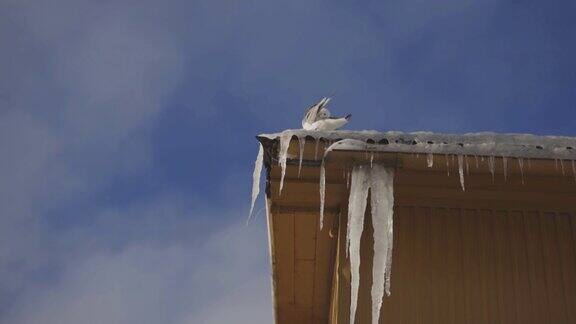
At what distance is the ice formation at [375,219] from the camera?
161 inches

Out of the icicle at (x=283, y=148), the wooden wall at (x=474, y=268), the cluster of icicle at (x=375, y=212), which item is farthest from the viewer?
the wooden wall at (x=474, y=268)

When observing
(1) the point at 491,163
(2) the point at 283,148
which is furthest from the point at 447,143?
(2) the point at 283,148

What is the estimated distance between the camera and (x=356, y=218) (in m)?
4.18

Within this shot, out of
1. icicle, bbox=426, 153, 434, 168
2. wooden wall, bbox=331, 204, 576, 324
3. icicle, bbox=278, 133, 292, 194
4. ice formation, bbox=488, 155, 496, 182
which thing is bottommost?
wooden wall, bbox=331, 204, 576, 324

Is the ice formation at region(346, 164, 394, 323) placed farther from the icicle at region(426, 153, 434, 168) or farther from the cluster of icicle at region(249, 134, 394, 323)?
the icicle at region(426, 153, 434, 168)

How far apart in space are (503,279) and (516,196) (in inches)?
18.5

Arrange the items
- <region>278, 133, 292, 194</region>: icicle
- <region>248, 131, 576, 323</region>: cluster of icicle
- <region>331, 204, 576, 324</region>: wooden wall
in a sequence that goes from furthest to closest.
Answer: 1. <region>331, 204, 576, 324</region>: wooden wall
2. <region>248, 131, 576, 323</region>: cluster of icicle
3. <region>278, 133, 292, 194</region>: icicle

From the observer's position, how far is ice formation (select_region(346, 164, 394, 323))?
13.4ft

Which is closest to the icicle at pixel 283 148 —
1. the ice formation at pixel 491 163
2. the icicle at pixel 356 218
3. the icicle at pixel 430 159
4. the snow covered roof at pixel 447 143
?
the snow covered roof at pixel 447 143

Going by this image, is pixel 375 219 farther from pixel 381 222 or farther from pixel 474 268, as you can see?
pixel 474 268

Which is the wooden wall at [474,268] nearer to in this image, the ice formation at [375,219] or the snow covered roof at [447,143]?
the ice formation at [375,219]

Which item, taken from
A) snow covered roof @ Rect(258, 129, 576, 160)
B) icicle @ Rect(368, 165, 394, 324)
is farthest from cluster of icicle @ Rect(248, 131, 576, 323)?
snow covered roof @ Rect(258, 129, 576, 160)

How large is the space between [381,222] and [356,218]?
129mm

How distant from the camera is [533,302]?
4.23 metres
